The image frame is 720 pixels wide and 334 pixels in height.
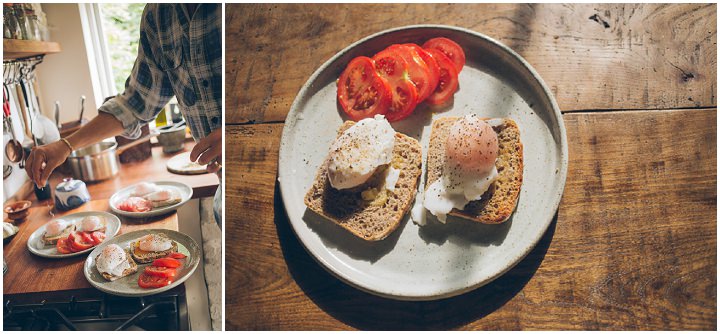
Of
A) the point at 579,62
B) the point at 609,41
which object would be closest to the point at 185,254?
the point at 579,62

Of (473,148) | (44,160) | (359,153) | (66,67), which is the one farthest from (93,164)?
(473,148)

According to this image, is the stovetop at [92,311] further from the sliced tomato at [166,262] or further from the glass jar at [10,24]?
the glass jar at [10,24]

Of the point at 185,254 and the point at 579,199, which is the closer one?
the point at 185,254

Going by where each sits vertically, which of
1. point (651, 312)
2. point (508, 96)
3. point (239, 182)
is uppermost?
point (508, 96)

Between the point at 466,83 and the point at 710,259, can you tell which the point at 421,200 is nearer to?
the point at 466,83

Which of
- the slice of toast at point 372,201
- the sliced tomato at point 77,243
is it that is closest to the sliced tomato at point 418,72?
the slice of toast at point 372,201

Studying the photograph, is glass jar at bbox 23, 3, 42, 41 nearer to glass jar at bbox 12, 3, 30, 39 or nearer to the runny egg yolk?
glass jar at bbox 12, 3, 30, 39
